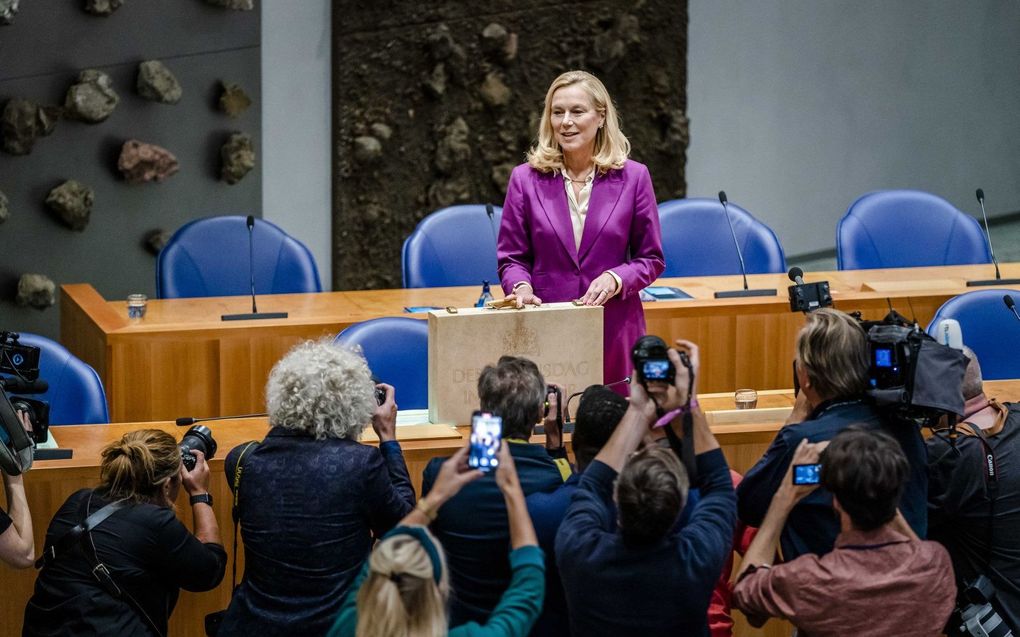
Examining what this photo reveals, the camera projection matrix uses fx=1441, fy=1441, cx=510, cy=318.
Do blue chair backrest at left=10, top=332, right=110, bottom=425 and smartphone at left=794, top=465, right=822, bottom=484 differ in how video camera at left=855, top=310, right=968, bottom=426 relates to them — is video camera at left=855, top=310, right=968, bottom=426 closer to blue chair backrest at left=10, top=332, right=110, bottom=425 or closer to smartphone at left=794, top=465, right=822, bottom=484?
smartphone at left=794, top=465, right=822, bottom=484

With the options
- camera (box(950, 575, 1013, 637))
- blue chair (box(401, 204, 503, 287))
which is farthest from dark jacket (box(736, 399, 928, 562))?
blue chair (box(401, 204, 503, 287))

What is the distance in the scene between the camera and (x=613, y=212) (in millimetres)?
4113

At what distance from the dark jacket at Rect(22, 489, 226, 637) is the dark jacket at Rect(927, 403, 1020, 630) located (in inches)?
65.9

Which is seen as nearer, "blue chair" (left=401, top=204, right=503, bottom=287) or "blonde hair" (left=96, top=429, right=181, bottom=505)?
"blonde hair" (left=96, top=429, right=181, bottom=505)

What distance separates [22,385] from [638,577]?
5.23ft

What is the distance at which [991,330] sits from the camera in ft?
15.8

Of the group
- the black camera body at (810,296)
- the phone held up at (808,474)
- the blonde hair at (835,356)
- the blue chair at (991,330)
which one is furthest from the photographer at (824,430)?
the blue chair at (991,330)

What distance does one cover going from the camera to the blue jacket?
261cm

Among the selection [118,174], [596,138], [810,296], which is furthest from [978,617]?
[118,174]

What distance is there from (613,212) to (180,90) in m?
3.32

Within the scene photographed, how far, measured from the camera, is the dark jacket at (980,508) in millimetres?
3289

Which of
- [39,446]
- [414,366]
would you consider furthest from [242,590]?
[414,366]

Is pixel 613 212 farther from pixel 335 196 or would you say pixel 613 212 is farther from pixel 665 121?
pixel 665 121

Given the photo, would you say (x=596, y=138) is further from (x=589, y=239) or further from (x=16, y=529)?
(x=16, y=529)
